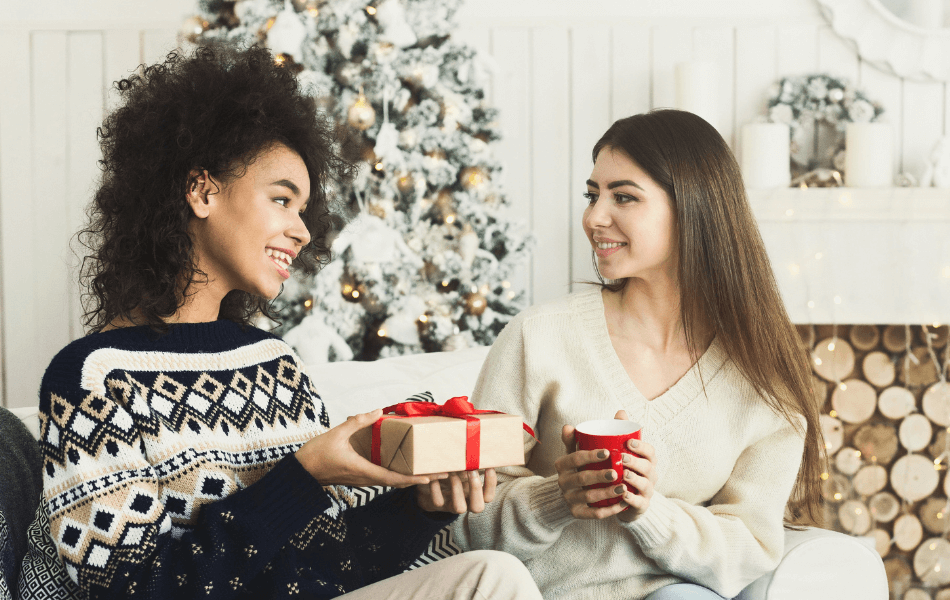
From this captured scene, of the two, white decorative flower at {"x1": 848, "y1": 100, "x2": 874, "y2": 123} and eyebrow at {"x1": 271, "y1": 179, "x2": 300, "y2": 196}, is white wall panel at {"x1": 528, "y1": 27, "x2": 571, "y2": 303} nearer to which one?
white decorative flower at {"x1": 848, "y1": 100, "x2": 874, "y2": 123}

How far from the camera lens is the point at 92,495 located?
0.96 metres

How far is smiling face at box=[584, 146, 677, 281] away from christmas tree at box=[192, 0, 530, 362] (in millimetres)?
1070

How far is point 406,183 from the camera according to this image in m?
2.48

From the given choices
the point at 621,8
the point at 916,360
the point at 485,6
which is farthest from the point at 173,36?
the point at 916,360

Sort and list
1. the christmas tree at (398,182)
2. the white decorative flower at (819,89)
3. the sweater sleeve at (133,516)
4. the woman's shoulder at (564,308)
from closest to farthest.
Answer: the sweater sleeve at (133,516) < the woman's shoulder at (564,308) < the christmas tree at (398,182) < the white decorative flower at (819,89)

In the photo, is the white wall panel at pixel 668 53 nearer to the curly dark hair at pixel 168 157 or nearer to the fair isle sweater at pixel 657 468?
the fair isle sweater at pixel 657 468

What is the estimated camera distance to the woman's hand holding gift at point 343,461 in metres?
1.03

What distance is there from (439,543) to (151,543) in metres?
0.70

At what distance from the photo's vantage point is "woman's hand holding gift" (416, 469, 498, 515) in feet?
3.73

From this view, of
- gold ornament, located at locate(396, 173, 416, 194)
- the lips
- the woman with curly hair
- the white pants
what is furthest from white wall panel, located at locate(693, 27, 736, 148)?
the white pants

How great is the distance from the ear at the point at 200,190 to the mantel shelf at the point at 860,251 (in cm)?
195

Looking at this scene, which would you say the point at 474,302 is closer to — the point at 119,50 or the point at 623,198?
the point at 623,198

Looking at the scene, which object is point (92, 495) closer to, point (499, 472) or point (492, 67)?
point (499, 472)

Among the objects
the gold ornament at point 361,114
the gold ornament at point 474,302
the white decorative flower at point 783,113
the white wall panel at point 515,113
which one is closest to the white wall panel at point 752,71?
the white decorative flower at point 783,113
